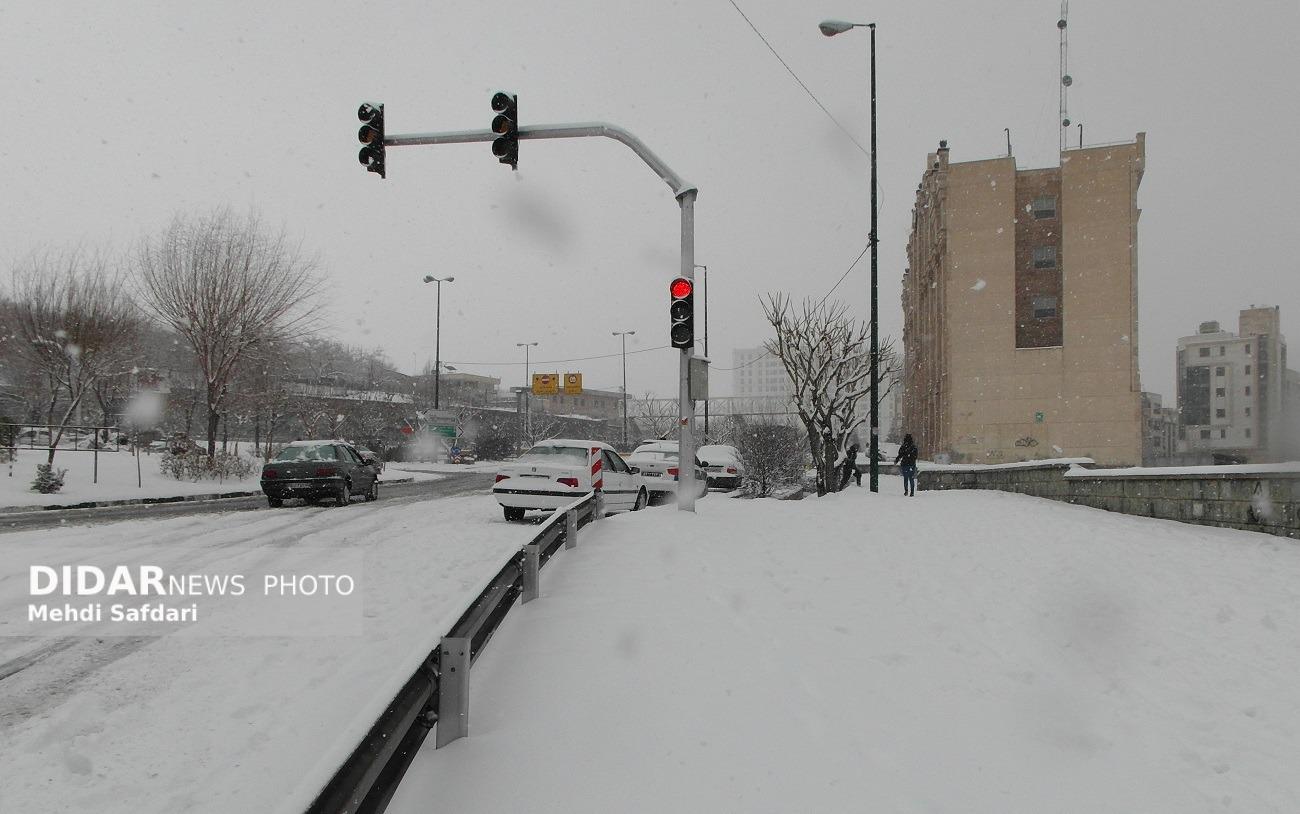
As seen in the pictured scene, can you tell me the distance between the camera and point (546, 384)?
65875 millimetres

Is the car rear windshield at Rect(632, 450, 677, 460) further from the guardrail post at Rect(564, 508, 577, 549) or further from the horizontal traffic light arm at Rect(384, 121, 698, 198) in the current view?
the guardrail post at Rect(564, 508, 577, 549)

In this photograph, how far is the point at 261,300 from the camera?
25.5 m

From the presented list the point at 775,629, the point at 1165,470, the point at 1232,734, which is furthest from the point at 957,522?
the point at 1232,734

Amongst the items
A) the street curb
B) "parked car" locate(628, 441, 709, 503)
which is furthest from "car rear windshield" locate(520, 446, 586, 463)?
the street curb

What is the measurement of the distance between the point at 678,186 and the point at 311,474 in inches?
412

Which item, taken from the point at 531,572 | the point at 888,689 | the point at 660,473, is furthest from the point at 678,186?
the point at 888,689

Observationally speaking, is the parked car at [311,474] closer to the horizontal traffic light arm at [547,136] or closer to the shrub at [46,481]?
the shrub at [46,481]

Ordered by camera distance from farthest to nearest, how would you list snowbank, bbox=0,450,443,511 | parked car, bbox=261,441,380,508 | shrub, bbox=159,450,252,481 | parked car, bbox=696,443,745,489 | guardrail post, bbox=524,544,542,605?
parked car, bbox=696,443,745,489 → shrub, bbox=159,450,252,481 → snowbank, bbox=0,450,443,511 → parked car, bbox=261,441,380,508 → guardrail post, bbox=524,544,542,605

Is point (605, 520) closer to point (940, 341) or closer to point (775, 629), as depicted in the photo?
point (775, 629)

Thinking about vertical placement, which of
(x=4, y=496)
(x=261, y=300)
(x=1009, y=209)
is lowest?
(x=4, y=496)

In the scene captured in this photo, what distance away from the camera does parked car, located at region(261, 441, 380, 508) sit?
681 inches

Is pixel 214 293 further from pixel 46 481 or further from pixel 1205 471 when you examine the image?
pixel 1205 471

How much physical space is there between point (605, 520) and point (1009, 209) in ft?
128

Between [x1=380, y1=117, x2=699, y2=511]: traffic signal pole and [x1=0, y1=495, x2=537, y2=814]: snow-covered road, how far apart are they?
422cm
